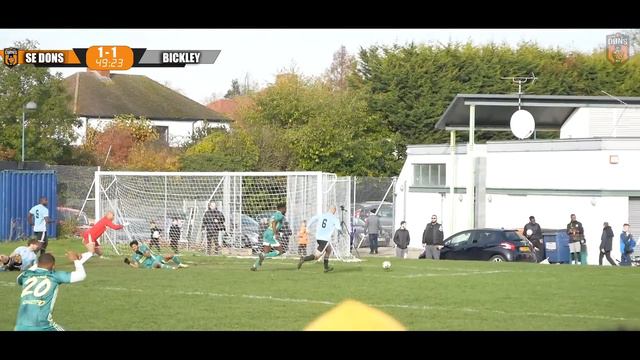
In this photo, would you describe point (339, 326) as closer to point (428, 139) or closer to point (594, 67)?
point (428, 139)

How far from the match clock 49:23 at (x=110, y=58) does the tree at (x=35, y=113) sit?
2037cm

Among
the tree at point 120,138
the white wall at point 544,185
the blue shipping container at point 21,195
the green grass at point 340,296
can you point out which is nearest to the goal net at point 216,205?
the green grass at point 340,296

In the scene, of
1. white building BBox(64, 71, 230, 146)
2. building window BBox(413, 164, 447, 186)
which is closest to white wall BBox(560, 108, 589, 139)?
building window BBox(413, 164, 447, 186)

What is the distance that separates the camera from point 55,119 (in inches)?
1896

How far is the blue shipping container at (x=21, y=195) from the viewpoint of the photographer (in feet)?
124

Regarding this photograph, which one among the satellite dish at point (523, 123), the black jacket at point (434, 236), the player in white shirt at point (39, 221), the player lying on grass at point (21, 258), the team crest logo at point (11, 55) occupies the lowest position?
the player lying on grass at point (21, 258)

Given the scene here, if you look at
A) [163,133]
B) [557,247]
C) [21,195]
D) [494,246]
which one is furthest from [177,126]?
[494,246]

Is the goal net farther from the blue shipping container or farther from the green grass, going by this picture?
the blue shipping container

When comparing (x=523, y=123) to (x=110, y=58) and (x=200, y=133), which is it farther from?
(x=200, y=133)

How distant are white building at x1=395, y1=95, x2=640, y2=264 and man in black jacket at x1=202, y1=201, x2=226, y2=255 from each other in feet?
45.0

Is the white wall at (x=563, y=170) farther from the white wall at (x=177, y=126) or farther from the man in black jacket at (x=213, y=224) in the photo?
the white wall at (x=177, y=126)

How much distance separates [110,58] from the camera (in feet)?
81.2
